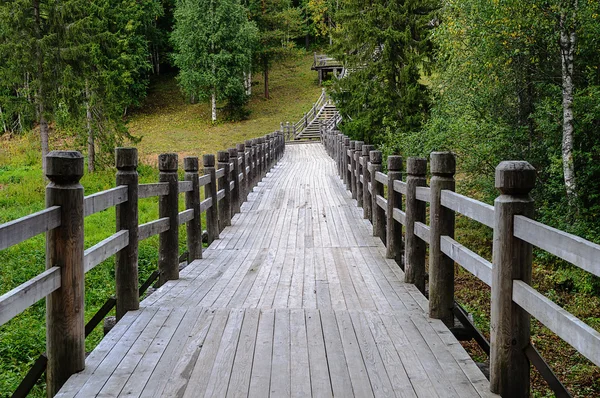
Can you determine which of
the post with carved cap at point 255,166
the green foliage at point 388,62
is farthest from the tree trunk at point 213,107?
the post with carved cap at point 255,166

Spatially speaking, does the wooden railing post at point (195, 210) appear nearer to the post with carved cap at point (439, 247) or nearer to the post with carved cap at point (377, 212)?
the post with carved cap at point (377, 212)

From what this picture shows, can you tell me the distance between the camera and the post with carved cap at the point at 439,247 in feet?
15.8

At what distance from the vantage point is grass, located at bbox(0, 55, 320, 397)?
7477mm

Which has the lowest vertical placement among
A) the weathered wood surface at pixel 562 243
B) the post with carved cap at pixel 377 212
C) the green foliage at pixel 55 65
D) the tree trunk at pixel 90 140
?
the post with carved cap at pixel 377 212

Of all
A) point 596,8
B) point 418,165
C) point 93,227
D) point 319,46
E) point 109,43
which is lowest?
point 93,227

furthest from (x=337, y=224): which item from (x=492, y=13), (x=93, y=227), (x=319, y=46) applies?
(x=319, y=46)

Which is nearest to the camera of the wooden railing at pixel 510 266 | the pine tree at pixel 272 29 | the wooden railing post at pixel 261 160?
the wooden railing at pixel 510 266

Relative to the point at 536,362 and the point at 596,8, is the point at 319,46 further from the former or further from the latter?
the point at 536,362

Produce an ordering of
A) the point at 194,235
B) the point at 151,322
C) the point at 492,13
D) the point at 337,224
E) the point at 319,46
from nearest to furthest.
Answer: the point at 151,322 < the point at 194,235 < the point at 337,224 < the point at 492,13 < the point at 319,46

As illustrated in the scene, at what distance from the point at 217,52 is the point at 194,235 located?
40.7 metres

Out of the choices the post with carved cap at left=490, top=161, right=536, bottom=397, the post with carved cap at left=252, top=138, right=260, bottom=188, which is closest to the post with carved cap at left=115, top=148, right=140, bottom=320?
the post with carved cap at left=490, top=161, right=536, bottom=397

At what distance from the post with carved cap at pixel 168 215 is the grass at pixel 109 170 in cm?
155

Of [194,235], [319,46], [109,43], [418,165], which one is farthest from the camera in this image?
[319,46]

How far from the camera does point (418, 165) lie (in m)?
6.19
